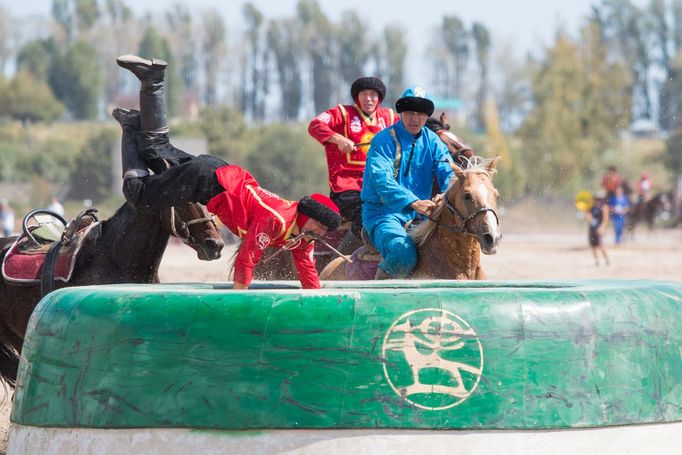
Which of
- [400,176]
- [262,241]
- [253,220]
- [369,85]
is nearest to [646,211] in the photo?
[369,85]

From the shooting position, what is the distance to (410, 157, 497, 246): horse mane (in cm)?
790

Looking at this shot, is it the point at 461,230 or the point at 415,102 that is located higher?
the point at 415,102

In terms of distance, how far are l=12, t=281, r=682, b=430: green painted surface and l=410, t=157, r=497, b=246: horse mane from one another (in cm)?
293

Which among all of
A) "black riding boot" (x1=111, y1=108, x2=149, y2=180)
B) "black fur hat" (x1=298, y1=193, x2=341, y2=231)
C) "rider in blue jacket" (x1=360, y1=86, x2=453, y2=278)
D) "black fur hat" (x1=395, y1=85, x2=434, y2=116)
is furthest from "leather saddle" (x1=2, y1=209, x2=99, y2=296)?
"black fur hat" (x1=395, y1=85, x2=434, y2=116)

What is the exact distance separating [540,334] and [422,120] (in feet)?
12.7

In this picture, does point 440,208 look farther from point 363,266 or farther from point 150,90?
point 150,90

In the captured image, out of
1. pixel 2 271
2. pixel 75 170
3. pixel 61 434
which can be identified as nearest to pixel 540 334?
pixel 61 434

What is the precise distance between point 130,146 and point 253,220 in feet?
4.23

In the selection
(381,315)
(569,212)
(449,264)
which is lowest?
(569,212)

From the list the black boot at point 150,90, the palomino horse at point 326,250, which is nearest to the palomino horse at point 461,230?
the palomino horse at point 326,250

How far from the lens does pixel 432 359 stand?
183 inches

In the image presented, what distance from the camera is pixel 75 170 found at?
59719 millimetres

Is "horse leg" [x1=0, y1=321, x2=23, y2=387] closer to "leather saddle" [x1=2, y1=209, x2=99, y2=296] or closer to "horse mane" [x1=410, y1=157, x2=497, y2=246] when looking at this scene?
"leather saddle" [x1=2, y1=209, x2=99, y2=296]

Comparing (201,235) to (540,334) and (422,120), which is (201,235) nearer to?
(422,120)
